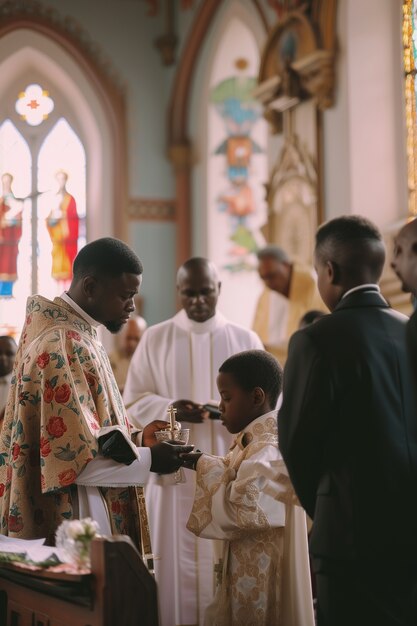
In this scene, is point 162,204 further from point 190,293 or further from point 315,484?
point 315,484

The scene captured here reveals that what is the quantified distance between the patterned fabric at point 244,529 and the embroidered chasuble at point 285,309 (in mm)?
4431

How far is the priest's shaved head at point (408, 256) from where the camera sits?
2758mm

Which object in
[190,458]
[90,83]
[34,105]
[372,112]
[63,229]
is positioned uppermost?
[90,83]

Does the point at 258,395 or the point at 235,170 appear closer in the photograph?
the point at 258,395

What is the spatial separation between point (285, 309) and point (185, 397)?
3.13 metres

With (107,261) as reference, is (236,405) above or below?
below

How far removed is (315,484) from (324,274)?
2.12ft

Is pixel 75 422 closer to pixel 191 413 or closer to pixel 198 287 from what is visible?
pixel 191 413

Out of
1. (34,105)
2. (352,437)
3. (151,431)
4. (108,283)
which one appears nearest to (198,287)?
(151,431)

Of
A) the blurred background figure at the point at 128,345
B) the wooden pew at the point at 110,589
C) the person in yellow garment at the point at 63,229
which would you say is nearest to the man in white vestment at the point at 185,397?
the wooden pew at the point at 110,589

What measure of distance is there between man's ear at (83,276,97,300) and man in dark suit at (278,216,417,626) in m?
1.01

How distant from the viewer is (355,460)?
281 centimetres

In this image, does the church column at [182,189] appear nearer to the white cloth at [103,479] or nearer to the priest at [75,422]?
the priest at [75,422]

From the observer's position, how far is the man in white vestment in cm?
536
